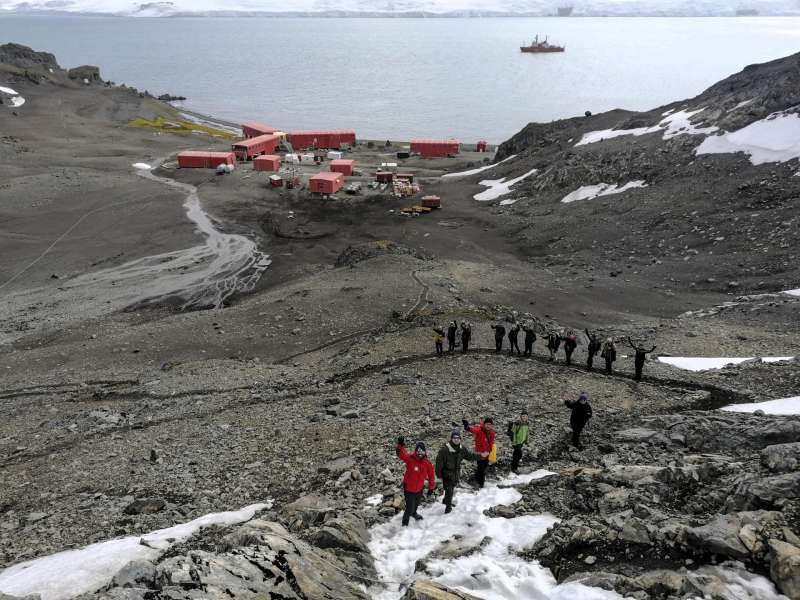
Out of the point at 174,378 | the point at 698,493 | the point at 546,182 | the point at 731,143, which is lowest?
the point at 174,378

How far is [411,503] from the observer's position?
12.0 m

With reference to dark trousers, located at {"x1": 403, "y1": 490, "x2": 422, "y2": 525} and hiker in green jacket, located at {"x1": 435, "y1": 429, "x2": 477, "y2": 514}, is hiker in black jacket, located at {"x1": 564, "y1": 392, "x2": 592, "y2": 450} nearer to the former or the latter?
hiker in green jacket, located at {"x1": 435, "y1": 429, "x2": 477, "y2": 514}

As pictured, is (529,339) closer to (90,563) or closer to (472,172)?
(90,563)

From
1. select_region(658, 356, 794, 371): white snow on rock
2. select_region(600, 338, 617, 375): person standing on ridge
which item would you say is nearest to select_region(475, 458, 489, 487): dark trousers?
select_region(600, 338, 617, 375): person standing on ridge

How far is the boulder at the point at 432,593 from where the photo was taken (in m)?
9.20

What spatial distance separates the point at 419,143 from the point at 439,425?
72.5 metres

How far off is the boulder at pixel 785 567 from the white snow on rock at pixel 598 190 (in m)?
43.5

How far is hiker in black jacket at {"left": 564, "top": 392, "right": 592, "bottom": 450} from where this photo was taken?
1523 centimetres

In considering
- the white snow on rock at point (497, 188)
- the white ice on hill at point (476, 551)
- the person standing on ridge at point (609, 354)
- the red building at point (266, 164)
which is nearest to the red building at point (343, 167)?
the red building at point (266, 164)

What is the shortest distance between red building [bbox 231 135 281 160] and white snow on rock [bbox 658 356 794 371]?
6595cm

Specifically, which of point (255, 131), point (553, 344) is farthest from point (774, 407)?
point (255, 131)

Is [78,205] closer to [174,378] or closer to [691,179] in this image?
[174,378]

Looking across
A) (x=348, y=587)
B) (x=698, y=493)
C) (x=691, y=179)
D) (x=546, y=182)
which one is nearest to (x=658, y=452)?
(x=698, y=493)

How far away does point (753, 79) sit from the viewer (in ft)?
176
